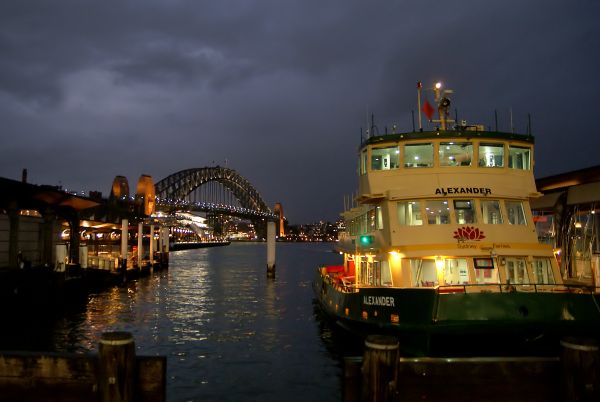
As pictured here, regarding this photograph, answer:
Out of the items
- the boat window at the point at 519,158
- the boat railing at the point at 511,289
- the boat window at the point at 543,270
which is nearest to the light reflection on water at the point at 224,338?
the boat railing at the point at 511,289

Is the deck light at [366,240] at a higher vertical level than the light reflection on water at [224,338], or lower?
higher

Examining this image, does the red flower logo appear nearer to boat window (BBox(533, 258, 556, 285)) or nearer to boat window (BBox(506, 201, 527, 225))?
boat window (BBox(506, 201, 527, 225))

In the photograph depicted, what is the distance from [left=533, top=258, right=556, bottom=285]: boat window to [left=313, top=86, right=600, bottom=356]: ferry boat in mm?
31

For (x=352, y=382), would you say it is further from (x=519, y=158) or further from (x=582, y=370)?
(x=519, y=158)

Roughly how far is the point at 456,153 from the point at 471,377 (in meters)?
9.35

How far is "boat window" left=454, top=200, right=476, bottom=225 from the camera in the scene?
52.5 feet

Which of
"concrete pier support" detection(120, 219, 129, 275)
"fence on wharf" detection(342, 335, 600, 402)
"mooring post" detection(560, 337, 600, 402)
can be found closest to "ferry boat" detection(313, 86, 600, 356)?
"fence on wharf" detection(342, 335, 600, 402)

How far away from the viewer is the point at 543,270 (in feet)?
52.7

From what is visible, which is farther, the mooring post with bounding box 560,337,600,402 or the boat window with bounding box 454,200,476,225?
the boat window with bounding box 454,200,476,225

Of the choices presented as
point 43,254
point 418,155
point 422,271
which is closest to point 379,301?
point 422,271

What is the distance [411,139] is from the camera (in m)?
16.7

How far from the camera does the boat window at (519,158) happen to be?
56.2 feet

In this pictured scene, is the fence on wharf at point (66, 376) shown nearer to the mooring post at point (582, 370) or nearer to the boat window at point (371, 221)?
the mooring post at point (582, 370)

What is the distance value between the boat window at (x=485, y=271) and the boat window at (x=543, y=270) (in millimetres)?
1401
